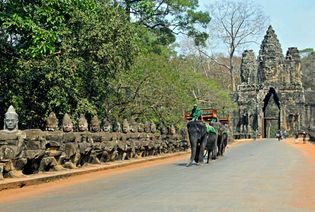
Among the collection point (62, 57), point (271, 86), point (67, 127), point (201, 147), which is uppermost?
point (271, 86)

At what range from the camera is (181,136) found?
120ft

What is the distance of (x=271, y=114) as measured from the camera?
3457 inches

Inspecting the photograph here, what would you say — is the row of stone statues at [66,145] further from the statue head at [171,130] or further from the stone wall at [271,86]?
the stone wall at [271,86]

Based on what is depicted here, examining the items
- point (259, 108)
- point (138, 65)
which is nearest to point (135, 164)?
point (138, 65)

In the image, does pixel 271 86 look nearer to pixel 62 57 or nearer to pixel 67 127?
pixel 62 57

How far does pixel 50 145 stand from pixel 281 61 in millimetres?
68020

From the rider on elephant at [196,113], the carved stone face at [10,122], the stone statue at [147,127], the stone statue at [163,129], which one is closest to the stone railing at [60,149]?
the carved stone face at [10,122]

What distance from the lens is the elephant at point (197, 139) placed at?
2075 cm

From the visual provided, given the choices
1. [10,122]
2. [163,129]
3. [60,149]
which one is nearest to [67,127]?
[60,149]

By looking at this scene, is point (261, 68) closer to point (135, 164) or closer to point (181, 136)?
point (181, 136)

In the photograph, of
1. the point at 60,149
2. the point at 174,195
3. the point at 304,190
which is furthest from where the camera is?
the point at 60,149

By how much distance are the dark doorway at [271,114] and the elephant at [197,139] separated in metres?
61.5

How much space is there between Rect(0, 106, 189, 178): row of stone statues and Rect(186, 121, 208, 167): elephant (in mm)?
3281

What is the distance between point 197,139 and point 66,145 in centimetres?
544
